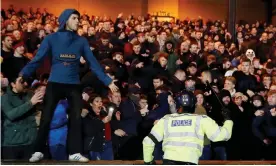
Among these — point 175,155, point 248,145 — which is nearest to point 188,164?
point 175,155

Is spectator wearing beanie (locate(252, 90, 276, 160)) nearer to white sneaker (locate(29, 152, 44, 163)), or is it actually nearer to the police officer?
the police officer

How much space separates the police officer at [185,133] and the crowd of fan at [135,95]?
2.27 metres

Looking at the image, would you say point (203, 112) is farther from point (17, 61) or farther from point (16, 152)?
point (17, 61)

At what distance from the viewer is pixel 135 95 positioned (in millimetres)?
11258

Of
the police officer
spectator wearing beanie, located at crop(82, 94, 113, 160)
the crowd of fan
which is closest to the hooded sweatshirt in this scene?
the crowd of fan

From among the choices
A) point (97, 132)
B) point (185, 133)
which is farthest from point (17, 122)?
point (185, 133)

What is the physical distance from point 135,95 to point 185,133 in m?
3.93

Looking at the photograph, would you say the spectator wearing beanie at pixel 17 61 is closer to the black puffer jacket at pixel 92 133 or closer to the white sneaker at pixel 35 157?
the black puffer jacket at pixel 92 133

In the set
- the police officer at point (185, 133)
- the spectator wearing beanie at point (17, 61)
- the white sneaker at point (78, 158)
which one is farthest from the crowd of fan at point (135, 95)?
the police officer at point (185, 133)

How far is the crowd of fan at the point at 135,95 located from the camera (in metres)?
9.34

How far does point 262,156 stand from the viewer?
441 inches

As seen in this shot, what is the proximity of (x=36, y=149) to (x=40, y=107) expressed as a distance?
121 cm

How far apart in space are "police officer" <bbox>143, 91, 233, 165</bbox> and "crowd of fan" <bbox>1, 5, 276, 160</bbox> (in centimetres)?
227

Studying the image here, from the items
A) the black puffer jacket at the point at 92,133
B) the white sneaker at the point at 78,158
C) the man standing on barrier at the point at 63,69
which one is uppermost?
the man standing on barrier at the point at 63,69
